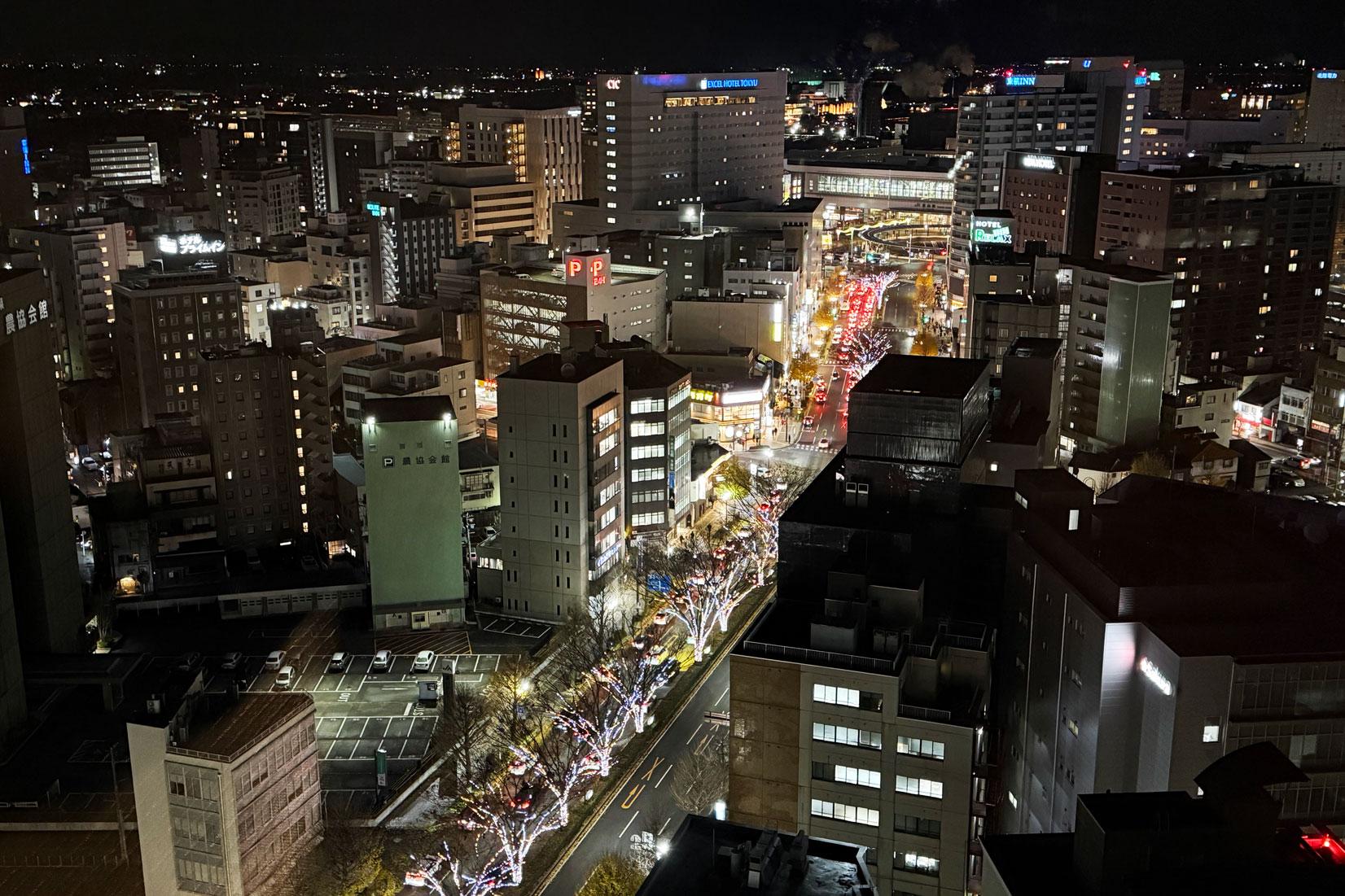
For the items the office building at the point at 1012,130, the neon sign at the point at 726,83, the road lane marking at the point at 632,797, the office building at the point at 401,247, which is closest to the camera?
the road lane marking at the point at 632,797

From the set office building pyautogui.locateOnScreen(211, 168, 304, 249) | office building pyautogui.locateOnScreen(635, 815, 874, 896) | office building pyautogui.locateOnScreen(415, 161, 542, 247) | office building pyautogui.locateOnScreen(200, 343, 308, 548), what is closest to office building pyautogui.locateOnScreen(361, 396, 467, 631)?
office building pyautogui.locateOnScreen(200, 343, 308, 548)

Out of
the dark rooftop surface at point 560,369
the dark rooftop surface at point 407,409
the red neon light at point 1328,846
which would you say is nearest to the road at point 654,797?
the dark rooftop surface at point 560,369

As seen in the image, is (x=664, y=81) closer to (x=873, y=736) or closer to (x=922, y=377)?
(x=922, y=377)

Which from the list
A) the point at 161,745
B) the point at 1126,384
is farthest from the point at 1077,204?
the point at 161,745

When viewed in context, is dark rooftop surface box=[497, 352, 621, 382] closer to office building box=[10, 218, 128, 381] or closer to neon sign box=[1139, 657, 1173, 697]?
neon sign box=[1139, 657, 1173, 697]

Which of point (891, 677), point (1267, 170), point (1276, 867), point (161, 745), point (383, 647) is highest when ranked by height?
point (1267, 170)

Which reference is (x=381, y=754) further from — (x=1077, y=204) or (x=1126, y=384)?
(x=1077, y=204)

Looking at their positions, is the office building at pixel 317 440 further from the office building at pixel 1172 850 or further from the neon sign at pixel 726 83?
the neon sign at pixel 726 83
